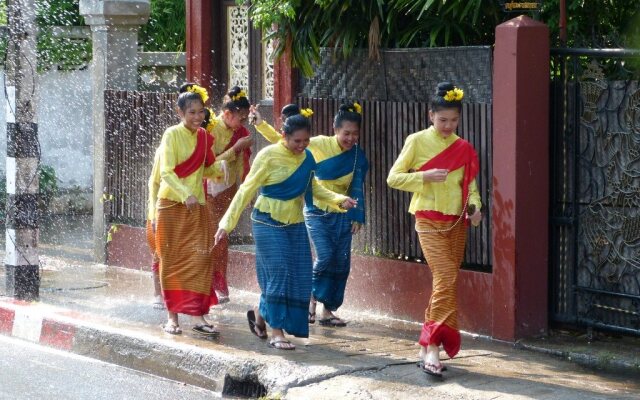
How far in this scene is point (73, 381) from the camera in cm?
835

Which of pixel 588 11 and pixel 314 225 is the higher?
pixel 588 11

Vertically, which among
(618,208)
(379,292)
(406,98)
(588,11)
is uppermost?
(588,11)

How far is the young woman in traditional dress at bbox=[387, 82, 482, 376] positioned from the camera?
26.0 feet

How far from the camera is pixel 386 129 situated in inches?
396

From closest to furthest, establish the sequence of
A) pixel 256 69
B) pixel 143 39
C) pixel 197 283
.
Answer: pixel 197 283
pixel 256 69
pixel 143 39

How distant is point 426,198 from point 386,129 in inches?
80.8

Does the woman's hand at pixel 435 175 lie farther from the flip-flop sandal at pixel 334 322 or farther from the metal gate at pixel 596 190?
the flip-flop sandal at pixel 334 322

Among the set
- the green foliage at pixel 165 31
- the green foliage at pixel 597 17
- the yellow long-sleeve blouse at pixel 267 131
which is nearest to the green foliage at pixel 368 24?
the green foliage at pixel 597 17

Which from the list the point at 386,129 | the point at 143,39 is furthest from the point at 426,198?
the point at 143,39

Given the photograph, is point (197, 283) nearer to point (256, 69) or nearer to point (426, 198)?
point (426, 198)

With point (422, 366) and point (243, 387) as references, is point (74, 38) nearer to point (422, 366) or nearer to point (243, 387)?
point (243, 387)

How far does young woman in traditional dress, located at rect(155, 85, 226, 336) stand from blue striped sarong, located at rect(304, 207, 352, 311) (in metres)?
0.79

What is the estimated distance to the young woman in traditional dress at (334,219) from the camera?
9.38 metres

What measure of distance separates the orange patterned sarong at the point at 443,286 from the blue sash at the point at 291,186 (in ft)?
3.13
